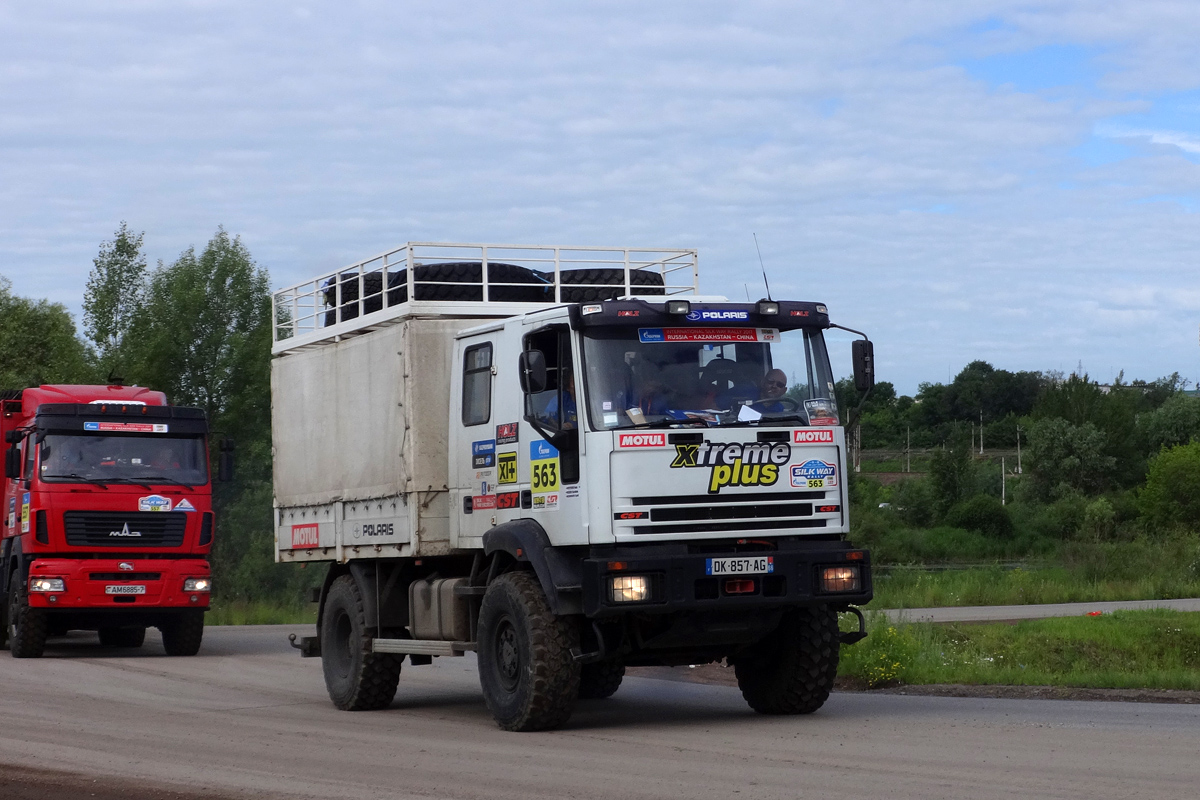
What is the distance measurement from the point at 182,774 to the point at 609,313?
447cm

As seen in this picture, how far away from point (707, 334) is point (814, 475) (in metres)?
1.37

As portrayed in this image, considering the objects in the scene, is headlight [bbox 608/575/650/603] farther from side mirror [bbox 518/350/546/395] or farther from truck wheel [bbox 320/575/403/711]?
truck wheel [bbox 320/575/403/711]

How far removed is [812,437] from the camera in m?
11.5

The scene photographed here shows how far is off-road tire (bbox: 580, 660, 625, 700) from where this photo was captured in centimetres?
1430

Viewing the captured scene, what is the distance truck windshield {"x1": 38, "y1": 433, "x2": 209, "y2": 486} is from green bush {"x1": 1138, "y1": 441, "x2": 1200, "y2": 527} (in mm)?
52650

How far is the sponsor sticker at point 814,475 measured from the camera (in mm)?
11422

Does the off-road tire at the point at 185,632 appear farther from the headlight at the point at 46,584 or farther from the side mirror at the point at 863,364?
the side mirror at the point at 863,364

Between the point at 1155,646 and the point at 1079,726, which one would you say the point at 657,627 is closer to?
the point at 1079,726

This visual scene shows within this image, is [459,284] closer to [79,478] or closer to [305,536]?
[305,536]

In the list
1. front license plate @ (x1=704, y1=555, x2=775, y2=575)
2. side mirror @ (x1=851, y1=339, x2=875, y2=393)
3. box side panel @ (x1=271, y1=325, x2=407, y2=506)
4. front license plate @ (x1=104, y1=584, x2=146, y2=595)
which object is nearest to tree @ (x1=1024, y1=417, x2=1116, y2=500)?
front license plate @ (x1=104, y1=584, x2=146, y2=595)

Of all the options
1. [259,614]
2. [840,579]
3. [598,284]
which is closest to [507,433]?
[598,284]

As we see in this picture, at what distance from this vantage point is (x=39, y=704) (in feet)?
48.6

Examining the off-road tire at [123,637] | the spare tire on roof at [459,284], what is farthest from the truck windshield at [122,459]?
the spare tire on roof at [459,284]

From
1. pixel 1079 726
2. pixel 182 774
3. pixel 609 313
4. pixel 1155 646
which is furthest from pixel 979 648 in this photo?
pixel 182 774
